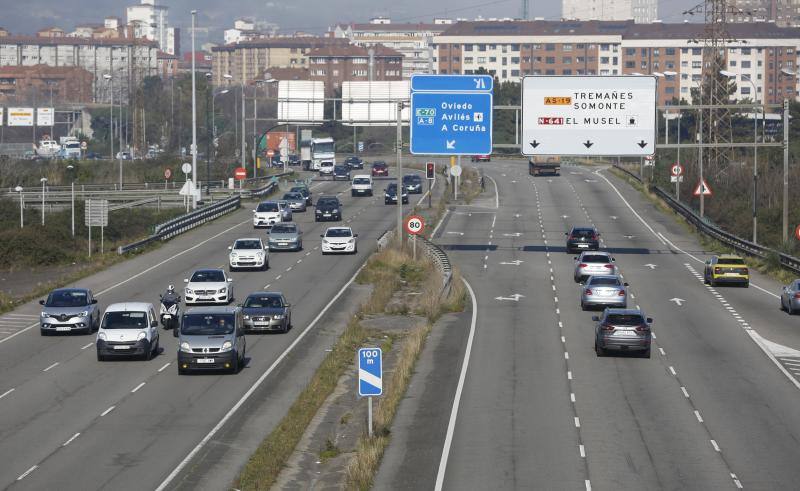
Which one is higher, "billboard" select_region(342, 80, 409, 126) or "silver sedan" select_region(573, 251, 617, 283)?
"billboard" select_region(342, 80, 409, 126)

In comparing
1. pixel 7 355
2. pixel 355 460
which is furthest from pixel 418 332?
pixel 355 460

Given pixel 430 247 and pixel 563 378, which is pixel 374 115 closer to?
pixel 430 247

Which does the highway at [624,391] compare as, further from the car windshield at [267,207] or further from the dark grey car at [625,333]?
the car windshield at [267,207]

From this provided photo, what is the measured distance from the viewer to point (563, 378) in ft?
103

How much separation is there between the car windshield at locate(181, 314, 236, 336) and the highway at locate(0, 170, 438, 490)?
1129mm

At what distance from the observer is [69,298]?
38719 mm

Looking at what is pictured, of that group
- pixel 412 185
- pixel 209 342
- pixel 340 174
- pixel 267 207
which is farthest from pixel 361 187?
pixel 209 342

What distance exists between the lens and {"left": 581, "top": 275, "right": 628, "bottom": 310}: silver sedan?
43094 millimetres

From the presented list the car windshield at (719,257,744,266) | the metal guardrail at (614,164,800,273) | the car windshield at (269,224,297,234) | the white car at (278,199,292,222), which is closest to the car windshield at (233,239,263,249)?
the car windshield at (269,224,297,234)

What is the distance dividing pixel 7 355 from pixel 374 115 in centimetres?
6269

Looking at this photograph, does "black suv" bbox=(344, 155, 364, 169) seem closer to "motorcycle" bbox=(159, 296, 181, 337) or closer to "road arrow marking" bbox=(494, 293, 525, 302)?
"road arrow marking" bbox=(494, 293, 525, 302)

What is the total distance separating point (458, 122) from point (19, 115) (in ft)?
416

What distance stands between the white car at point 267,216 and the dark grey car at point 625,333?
39.9m

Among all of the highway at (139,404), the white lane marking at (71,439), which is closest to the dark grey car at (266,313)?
the highway at (139,404)
